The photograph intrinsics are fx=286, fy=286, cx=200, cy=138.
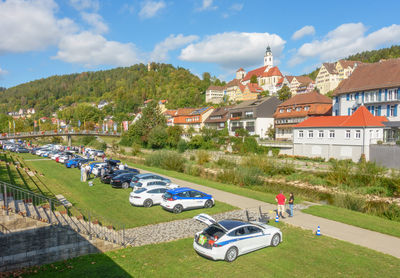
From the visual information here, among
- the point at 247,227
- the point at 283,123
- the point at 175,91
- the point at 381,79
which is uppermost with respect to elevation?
the point at 175,91

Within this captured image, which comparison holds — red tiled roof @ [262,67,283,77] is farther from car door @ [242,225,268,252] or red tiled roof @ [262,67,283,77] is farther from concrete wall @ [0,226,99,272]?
concrete wall @ [0,226,99,272]

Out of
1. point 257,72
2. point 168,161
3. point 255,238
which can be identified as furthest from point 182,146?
point 257,72

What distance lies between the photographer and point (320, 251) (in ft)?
39.8

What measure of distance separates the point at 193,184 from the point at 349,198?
547 inches

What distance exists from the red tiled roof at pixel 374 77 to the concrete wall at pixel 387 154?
42.5 feet

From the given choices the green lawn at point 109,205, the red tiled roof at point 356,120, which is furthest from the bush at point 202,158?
the green lawn at point 109,205

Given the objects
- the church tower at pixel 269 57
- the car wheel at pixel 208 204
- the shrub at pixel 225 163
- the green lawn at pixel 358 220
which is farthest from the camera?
the church tower at pixel 269 57

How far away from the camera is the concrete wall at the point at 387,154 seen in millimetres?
37719

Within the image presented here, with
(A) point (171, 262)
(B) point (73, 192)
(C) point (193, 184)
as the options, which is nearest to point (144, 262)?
(A) point (171, 262)

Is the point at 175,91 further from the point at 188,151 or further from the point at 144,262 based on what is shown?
the point at 144,262

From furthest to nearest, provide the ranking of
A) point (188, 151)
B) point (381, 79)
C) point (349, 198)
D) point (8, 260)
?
point (188, 151)
point (381, 79)
point (349, 198)
point (8, 260)

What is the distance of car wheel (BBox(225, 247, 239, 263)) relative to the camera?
1102 centimetres

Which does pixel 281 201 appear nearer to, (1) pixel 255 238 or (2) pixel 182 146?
(1) pixel 255 238

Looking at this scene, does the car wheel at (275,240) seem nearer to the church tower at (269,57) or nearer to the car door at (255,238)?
the car door at (255,238)
